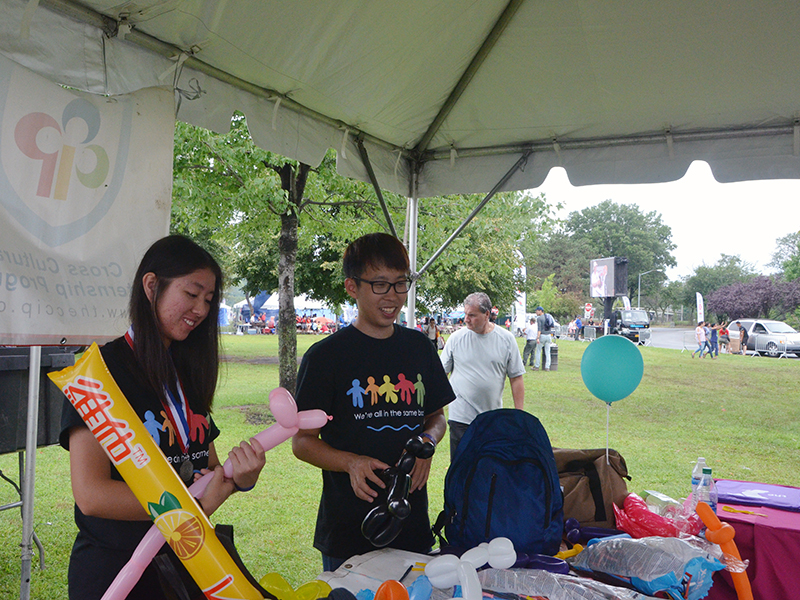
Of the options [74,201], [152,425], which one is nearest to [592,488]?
[152,425]

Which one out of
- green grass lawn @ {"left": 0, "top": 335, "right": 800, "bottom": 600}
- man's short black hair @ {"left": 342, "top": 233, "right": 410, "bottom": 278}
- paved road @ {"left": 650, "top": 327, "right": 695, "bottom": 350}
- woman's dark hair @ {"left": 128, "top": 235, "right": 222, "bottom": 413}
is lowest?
green grass lawn @ {"left": 0, "top": 335, "right": 800, "bottom": 600}

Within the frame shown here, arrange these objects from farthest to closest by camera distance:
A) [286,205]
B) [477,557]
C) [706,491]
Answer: [286,205] → [706,491] → [477,557]

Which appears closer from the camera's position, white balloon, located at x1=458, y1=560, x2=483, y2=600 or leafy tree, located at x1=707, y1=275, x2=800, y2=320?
white balloon, located at x1=458, y1=560, x2=483, y2=600

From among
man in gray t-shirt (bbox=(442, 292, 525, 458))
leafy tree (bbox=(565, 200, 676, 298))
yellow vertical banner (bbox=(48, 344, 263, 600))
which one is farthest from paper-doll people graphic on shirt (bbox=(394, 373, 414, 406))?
leafy tree (bbox=(565, 200, 676, 298))

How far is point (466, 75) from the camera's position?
2.89 meters

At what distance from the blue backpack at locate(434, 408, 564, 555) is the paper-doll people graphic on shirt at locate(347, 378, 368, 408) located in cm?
44

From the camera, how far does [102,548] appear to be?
4.09 feet

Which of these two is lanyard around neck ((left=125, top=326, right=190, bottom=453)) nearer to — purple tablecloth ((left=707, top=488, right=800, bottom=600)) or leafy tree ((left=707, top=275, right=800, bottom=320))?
purple tablecloth ((left=707, top=488, right=800, bottom=600))

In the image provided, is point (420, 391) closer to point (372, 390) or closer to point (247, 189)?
point (372, 390)

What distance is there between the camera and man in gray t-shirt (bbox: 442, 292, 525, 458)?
15.1 feet

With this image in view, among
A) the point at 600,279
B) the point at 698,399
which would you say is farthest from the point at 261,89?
the point at 600,279

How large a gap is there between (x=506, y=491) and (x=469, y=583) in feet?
2.55

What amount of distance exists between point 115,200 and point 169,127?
1.20ft

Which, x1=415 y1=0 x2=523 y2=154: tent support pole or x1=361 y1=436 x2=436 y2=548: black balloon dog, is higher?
x1=415 y1=0 x2=523 y2=154: tent support pole
